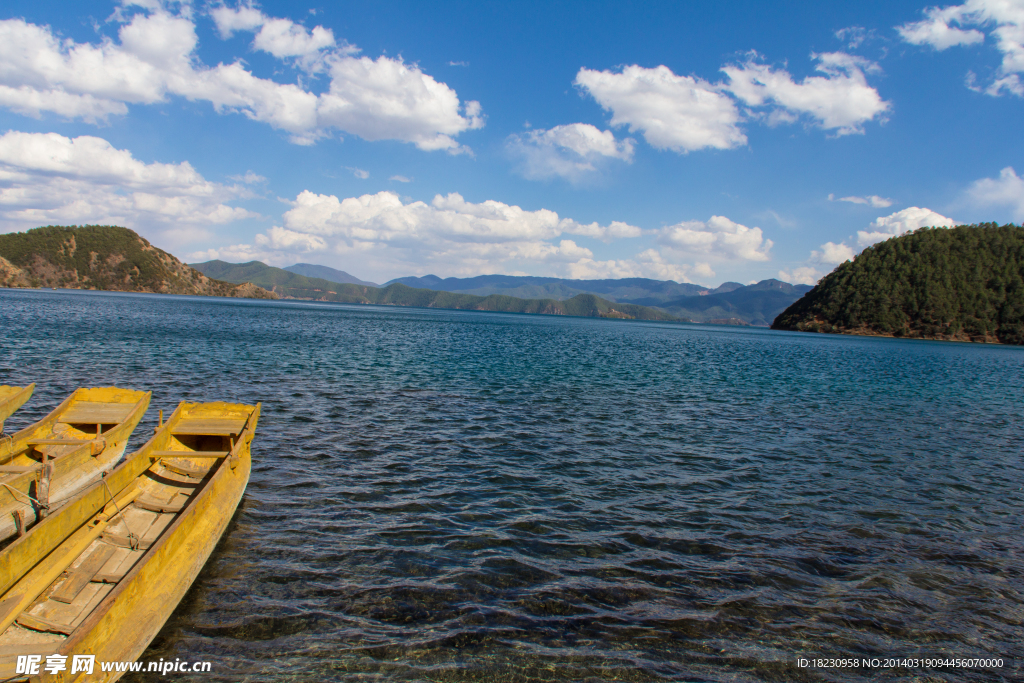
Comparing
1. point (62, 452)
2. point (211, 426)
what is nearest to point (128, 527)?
point (211, 426)

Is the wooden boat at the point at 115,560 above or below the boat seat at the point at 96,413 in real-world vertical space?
below

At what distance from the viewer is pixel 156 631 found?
6.52 metres

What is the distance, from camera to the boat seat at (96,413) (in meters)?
13.9

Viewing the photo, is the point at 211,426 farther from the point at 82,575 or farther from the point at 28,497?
the point at 82,575

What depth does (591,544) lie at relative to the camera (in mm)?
10516

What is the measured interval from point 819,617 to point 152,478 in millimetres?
14237

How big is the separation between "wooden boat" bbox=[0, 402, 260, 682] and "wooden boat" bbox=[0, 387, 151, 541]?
0.93 metres

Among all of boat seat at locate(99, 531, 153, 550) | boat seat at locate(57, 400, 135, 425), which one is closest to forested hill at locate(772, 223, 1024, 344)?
boat seat at locate(57, 400, 135, 425)

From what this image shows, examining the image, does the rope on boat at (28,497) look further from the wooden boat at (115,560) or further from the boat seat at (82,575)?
the boat seat at (82,575)

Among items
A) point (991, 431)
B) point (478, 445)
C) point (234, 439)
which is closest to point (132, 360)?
point (234, 439)

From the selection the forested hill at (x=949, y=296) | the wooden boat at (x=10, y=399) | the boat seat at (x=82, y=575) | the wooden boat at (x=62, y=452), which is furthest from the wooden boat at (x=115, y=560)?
the forested hill at (x=949, y=296)

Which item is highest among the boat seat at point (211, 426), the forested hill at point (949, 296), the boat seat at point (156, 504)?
the forested hill at point (949, 296)

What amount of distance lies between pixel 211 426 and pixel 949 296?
9476 inches

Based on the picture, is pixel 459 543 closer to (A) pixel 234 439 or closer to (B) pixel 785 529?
(A) pixel 234 439
